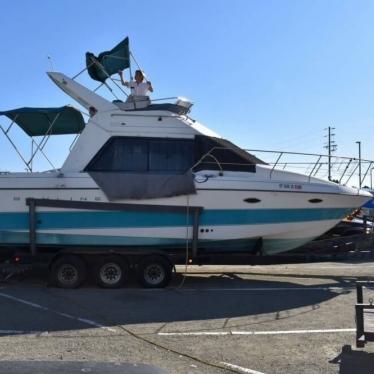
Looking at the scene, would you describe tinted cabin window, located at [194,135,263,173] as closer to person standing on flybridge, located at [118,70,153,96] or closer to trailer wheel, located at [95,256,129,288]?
person standing on flybridge, located at [118,70,153,96]

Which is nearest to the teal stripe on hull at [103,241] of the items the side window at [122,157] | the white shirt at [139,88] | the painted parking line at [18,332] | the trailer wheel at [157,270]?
the trailer wheel at [157,270]

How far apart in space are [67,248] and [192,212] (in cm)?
260

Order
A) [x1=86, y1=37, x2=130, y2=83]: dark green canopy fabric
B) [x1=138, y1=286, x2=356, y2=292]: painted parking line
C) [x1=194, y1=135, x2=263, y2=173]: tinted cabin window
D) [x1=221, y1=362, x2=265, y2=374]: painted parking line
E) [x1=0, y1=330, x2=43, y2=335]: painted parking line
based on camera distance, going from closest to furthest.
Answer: [x1=221, y1=362, x2=265, y2=374]: painted parking line < [x1=0, y1=330, x2=43, y2=335]: painted parking line < [x1=138, y1=286, x2=356, y2=292]: painted parking line < [x1=194, y1=135, x2=263, y2=173]: tinted cabin window < [x1=86, y1=37, x2=130, y2=83]: dark green canopy fabric

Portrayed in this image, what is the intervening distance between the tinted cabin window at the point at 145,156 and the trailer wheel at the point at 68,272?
6.17 feet

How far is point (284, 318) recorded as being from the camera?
8.36 metres

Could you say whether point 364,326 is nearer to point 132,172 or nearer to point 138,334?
point 138,334

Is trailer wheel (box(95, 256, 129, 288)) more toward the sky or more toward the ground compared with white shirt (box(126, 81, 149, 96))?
more toward the ground

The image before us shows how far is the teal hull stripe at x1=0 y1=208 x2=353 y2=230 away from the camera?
441 inches

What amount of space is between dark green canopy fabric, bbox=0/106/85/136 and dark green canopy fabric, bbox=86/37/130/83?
103cm

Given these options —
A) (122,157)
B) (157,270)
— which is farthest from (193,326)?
(122,157)

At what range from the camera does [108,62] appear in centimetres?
1280

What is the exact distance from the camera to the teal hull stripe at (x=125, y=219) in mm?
11211

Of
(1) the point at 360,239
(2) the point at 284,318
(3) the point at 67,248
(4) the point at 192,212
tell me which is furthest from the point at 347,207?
(3) the point at 67,248

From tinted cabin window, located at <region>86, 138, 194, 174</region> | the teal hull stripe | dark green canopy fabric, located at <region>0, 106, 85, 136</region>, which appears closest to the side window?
tinted cabin window, located at <region>86, 138, 194, 174</region>
